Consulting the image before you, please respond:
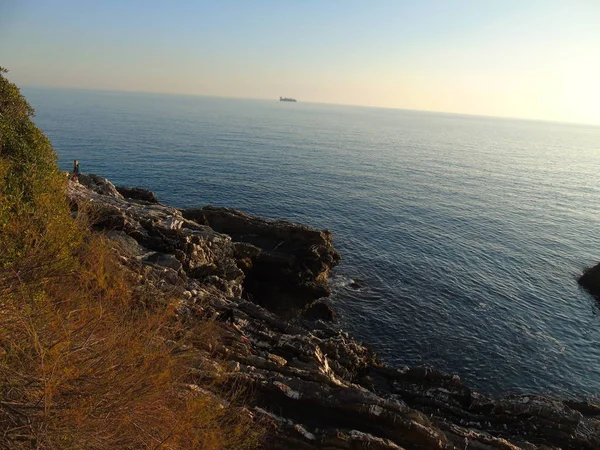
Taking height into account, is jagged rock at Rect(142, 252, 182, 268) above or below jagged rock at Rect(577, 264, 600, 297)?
above

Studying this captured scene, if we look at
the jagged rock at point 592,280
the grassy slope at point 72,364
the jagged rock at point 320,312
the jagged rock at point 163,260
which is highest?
the grassy slope at point 72,364

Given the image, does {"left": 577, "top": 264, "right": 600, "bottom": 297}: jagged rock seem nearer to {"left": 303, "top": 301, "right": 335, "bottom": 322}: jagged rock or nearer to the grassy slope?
{"left": 303, "top": 301, "right": 335, "bottom": 322}: jagged rock

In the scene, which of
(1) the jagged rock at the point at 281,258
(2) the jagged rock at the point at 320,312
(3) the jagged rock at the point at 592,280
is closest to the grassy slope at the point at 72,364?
(2) the jagged rock at the point at 320,312

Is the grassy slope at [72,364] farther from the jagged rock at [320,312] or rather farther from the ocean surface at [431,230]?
the ocean surface at [431,230]

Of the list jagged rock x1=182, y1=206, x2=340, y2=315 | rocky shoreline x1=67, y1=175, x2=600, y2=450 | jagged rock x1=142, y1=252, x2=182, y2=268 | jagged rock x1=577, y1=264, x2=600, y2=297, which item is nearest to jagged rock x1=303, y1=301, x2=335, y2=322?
rocky shoreline x1=67, y1=175, x2=600, y2=450

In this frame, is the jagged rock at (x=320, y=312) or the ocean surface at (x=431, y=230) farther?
the jagged rock at (x=320, y=312)

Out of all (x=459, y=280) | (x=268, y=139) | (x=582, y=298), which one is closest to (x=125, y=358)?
(x=459, y=280)

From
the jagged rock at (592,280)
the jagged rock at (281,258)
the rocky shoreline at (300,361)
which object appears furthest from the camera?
the jagged rock at (592,280)

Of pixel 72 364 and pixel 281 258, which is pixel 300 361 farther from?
pixel 281 258
